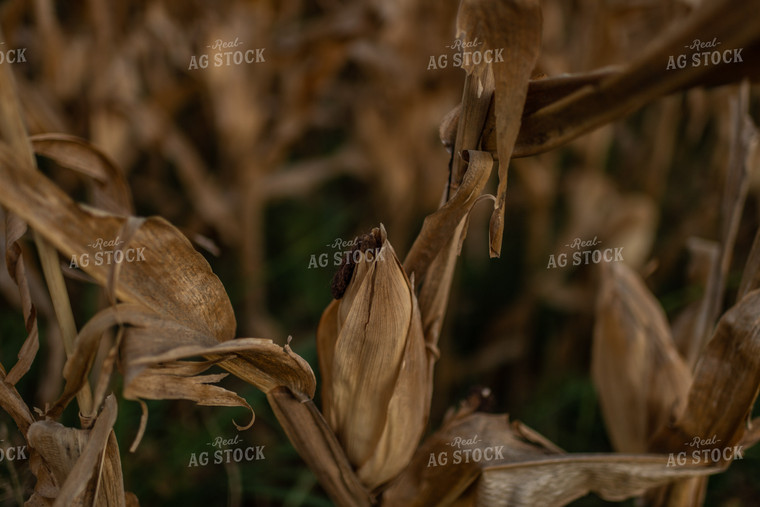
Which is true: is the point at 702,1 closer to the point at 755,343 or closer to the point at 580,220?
the point at 755,343

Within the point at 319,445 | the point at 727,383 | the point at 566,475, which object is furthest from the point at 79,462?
the point at 727,383

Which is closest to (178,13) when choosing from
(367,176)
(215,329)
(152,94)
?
(152,94)

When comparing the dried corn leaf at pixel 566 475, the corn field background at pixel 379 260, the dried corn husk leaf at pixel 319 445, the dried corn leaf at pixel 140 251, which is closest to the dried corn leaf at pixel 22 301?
the corn field background at pixel 379 260

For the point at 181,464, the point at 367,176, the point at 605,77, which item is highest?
the point at 605,77

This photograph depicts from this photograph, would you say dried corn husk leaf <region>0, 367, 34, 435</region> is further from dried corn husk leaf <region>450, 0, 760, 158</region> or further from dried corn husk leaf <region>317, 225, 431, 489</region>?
dried corn husk leaf <region>450, 0, 760, 158</region>

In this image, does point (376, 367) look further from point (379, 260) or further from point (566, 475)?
point (566, 475)
